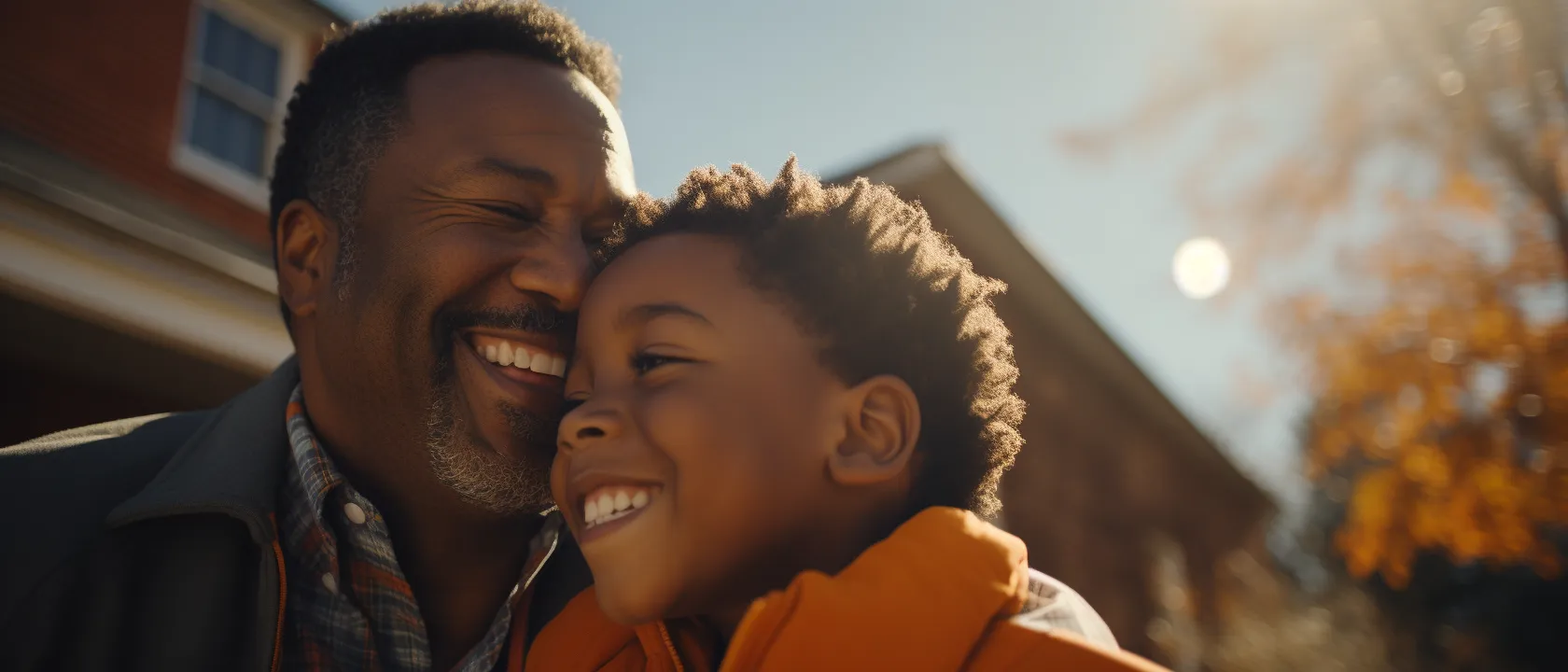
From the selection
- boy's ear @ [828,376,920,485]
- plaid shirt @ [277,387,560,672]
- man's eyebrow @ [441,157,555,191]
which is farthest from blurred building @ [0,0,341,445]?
boy's ear @ [828,376,920,485]

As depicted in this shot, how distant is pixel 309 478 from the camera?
2.54 metres

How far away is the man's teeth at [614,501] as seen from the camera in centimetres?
183

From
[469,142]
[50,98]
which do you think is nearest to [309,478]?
[469,142]

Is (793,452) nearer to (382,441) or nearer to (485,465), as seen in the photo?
(485,465)

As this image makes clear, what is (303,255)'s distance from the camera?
9.39 feet

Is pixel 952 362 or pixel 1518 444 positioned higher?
pixel 952 362

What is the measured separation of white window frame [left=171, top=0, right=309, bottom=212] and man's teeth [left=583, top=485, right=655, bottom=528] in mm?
8283

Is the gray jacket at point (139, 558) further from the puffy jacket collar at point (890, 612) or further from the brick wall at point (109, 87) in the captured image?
the brick wall at point (109, 87)

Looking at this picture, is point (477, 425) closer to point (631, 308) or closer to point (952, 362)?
point (631, 308)

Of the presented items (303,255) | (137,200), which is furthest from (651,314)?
(137,200)

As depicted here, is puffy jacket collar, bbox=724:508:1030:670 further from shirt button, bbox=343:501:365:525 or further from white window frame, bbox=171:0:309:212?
white window frame, bbox=171:0:309:212

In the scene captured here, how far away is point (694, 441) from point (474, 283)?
0.97 meters

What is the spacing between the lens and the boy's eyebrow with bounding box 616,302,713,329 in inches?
77.3

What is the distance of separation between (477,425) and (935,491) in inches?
41.8
